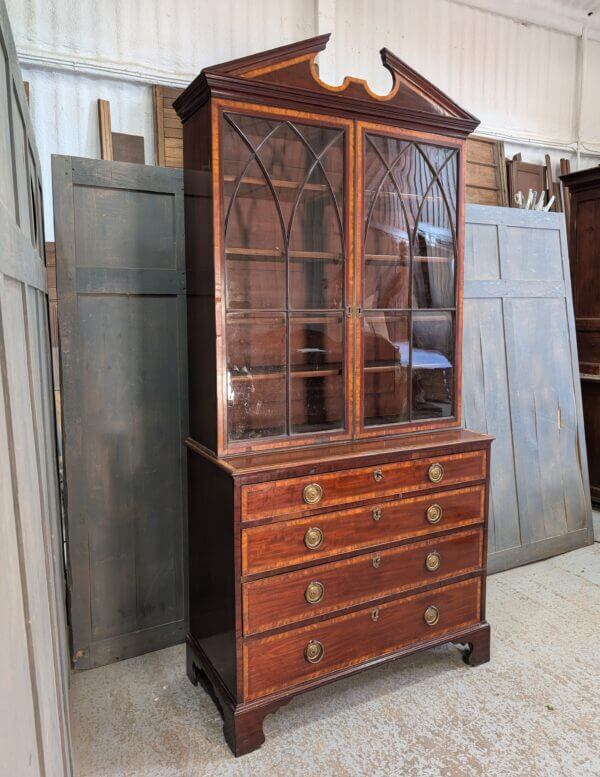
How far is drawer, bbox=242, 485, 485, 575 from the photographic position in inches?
68.1

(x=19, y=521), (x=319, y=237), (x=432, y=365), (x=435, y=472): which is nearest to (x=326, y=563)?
(x=435, y=472)

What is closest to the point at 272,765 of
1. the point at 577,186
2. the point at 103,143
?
the point at 103,143

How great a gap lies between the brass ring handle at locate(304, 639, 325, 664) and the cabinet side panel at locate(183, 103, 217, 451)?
0.70 metres

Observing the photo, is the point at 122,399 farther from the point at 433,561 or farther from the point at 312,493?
the point at 433,561

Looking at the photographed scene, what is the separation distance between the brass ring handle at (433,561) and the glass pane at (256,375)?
71 centimetres

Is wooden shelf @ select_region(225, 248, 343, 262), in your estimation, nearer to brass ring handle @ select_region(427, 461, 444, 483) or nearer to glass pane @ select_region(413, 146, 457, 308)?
glass pane @ select_region(413, 146, 457, 308)

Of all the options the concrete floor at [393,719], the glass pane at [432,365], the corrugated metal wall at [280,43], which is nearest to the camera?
the concrete floor at [393,719]

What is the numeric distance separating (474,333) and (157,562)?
1830mm

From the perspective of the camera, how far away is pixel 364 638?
6.35ft

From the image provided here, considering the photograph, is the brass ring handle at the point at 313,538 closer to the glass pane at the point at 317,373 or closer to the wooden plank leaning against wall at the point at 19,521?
the glass pane at the point at 317,373

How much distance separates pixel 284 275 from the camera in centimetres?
187

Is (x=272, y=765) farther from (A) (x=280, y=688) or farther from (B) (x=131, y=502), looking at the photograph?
(B) (x=131, y=502)

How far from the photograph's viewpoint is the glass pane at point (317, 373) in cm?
192

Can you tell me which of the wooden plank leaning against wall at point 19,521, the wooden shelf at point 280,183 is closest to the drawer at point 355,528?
the wooden plank leaning against wall at point 19,521
